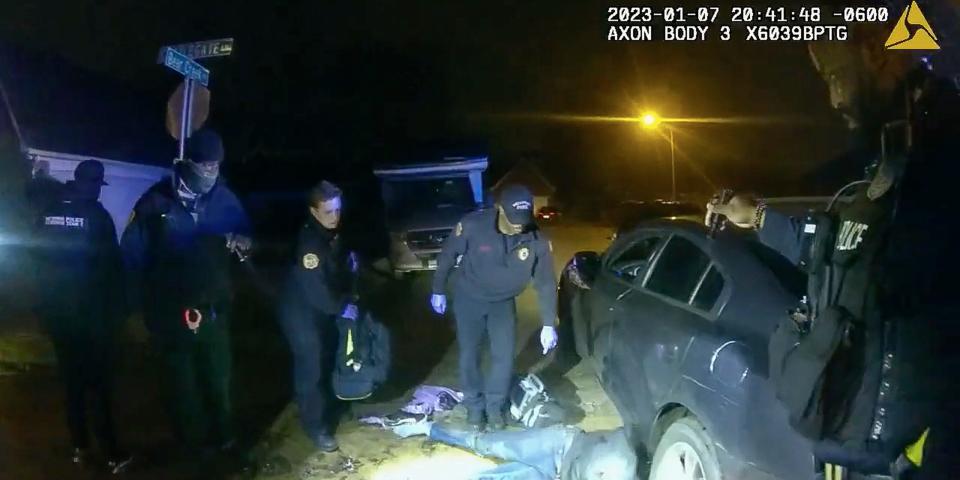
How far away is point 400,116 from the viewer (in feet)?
103

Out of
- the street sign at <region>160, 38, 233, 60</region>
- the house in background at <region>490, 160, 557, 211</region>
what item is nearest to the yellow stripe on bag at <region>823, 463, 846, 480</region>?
the street sign at <region>160, 38, 233, 60</region>

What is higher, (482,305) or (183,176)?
(183,176)

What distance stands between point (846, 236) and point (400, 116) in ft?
96.7

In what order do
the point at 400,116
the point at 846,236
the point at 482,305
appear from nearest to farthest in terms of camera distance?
the point at 846,236
the point at 482,305
the point at 400,116

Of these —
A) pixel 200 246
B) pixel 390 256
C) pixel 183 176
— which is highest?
pixel 183 176

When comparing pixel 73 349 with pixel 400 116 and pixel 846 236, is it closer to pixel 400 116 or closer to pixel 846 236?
pixel 846 236

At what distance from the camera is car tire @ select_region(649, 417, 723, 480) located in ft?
11.6

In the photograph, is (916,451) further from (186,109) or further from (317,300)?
(186,109)

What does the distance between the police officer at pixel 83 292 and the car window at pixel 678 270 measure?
3.03 m

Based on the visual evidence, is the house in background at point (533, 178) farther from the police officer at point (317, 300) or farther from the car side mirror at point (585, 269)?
the police officer at point (317, 300)

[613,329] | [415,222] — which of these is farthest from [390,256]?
[613,329]

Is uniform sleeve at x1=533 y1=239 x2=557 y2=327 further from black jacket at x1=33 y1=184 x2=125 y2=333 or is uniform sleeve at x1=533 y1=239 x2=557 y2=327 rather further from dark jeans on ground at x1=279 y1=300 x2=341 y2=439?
black jacket at x1=33 y1=184 x2=125 y2=333

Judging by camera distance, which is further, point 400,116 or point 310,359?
point 400,116

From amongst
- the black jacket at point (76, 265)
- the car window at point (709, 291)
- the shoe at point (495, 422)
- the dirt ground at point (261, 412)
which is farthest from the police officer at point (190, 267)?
the car window at point (709, 291)
